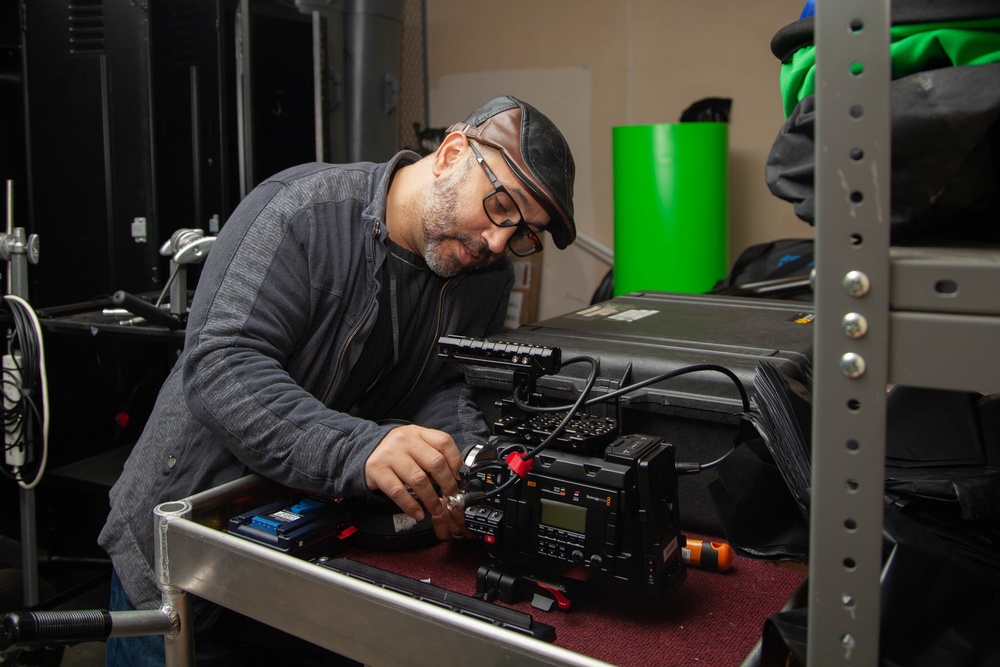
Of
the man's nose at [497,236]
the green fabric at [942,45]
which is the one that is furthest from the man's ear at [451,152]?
the green fabric at [942,45]

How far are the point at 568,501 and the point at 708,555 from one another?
0.20m

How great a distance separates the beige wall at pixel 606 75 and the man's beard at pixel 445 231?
2353 millimetres

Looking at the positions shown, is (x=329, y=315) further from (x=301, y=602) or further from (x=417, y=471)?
(x=301, y=602)

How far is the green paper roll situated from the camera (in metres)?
3.00

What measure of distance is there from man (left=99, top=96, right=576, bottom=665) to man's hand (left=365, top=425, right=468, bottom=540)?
6 cm

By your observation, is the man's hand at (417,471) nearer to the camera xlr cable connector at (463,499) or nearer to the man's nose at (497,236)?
the camera xlr cable connector at (463,499)

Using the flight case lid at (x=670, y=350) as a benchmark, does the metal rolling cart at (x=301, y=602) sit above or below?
below

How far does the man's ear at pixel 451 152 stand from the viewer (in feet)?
4.12

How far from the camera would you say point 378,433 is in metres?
1.00

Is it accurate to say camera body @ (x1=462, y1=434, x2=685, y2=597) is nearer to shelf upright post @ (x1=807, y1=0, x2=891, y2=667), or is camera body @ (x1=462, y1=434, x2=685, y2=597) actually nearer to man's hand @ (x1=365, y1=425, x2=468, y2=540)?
man's hand @ (x1=365, y1=425, x2=468, y2=540)

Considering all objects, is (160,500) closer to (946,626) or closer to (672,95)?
(946,626)

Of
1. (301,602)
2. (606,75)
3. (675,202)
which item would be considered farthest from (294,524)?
(606,75)

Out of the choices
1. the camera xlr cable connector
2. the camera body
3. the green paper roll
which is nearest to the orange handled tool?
the camera body

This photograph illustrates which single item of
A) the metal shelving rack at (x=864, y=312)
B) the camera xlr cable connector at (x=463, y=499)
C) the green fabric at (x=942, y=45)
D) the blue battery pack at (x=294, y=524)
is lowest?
the blue battery pack at (x=294, y=524)
